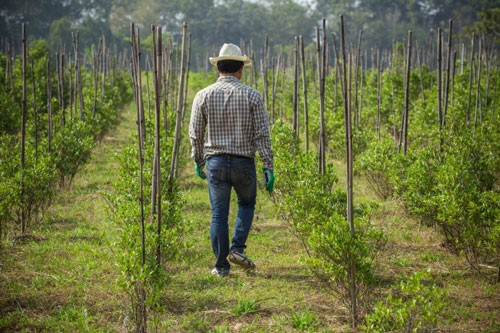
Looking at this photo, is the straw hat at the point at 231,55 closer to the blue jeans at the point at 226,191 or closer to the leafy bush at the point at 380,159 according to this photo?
the blue jeans at the point at 226,191

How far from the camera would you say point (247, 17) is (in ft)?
187

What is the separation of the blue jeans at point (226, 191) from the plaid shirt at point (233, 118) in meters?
0.08

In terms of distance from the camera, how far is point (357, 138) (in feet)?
28.6

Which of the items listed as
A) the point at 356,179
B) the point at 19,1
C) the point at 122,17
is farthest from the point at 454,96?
the point at 122,17

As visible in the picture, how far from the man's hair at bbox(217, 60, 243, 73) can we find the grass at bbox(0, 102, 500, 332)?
140cm

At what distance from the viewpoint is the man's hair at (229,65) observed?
4.36 meters

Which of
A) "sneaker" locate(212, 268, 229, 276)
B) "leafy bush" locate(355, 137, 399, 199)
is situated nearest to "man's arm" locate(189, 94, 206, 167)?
"sneaker" locate(212, 268, 229, 276)

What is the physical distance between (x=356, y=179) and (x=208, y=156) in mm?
5319

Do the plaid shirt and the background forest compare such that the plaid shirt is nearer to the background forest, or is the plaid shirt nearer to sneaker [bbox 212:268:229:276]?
sneaker [bbox 212:268:229:276]

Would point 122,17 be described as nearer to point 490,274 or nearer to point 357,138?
point 357,138

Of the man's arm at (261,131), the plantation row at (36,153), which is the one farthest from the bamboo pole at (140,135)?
the plantation row at (36,153)

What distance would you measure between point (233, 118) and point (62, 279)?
6.24ft

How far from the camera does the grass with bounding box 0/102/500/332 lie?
3570 mm

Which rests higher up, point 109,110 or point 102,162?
point 109,110
